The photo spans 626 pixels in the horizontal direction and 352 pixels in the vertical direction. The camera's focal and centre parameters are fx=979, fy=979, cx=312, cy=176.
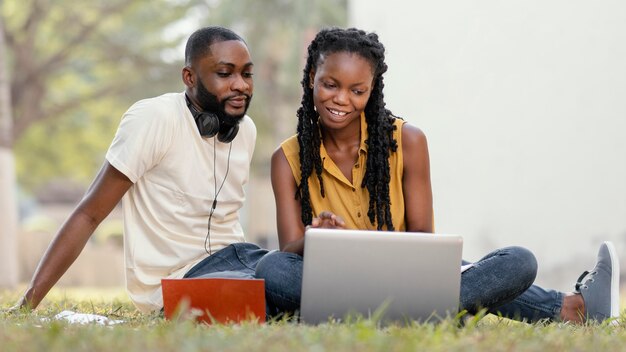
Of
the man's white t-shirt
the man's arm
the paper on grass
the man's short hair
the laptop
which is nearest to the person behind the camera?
the laptop

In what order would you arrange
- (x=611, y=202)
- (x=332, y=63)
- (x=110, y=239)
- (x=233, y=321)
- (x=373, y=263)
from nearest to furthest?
1. (x=373, y=263)
2. (x=233, y=321)
3. (x=332, y=63)
4. (x=611, y=202)
5. (x=110, y=239)

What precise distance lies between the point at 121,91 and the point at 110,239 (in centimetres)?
268

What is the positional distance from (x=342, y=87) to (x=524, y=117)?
18.9ft

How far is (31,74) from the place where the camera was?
640 inches

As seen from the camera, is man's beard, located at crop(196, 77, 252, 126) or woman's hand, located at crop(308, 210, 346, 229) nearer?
woman's hand, located at crop(308, 210, 346, 229)

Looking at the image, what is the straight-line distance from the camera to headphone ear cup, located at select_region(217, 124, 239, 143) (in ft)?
13.5

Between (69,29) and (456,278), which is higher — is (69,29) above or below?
above

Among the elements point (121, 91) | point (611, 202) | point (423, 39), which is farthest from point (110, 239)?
point (611, 202)

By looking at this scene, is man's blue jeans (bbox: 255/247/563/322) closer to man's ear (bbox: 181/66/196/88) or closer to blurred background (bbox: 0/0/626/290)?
man's ear (bbox: 181/66/196/88)

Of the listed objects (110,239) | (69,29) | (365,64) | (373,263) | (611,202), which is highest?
(69,29)

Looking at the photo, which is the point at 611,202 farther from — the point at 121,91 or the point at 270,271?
the point at 121,91

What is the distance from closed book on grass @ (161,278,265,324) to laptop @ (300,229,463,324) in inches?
9.2

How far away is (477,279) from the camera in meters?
3.56

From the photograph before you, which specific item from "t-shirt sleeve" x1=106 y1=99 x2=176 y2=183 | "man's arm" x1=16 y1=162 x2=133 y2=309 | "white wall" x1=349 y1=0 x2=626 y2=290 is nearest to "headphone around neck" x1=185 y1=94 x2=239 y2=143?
"t-shirt sleeve" x1=106 y1=99 x2=176 y2=183
